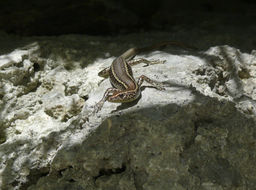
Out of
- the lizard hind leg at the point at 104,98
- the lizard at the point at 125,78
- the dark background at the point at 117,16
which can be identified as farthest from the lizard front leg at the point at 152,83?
the dark background at the point at 117,16

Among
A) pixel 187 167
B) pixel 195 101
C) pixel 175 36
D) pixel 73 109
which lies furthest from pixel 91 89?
pixel 175 36

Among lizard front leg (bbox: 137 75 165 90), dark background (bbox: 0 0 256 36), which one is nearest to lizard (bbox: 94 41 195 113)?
lizard front leg (bbox: 137 75 165 90)

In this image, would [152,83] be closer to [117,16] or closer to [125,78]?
[125,78]

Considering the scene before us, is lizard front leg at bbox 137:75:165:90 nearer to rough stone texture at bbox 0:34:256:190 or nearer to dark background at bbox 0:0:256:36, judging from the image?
rough stone texture at bbox 0:34:256:190

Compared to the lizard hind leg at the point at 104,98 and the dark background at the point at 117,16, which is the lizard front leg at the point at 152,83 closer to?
the lizard hind leg at the point at 104,98

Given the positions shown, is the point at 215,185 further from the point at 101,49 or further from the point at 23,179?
the point at 101,49

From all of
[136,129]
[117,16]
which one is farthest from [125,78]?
[117,16]
